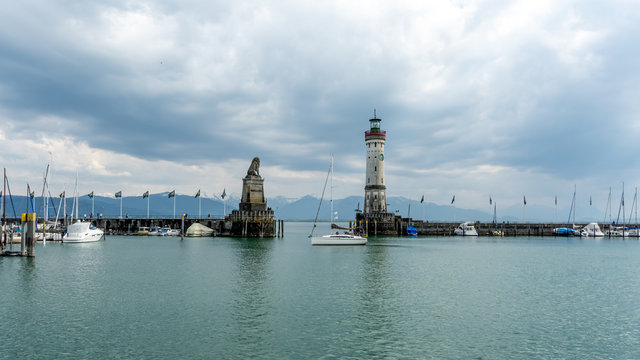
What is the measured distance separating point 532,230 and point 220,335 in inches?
5901

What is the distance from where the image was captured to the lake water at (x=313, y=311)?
2394 cm

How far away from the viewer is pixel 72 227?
93.6m

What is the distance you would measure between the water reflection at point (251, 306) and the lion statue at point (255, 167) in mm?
56640

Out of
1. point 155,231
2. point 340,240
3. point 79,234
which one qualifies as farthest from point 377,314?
point 155,231

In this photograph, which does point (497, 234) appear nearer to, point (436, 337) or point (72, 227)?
point (72, 227)

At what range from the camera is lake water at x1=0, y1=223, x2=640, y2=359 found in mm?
23938

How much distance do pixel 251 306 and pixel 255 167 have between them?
83687 millimetres

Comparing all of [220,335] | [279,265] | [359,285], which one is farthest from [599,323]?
[279,265]

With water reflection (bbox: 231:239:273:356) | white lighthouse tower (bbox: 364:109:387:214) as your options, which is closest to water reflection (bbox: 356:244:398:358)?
water reflection (bbox: 231:239:273:356)

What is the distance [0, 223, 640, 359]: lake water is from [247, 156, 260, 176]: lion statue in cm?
5756

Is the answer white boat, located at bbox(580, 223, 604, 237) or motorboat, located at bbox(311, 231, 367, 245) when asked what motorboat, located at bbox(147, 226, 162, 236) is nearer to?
motorboat, located at bbox(311, 231, 367, 245)

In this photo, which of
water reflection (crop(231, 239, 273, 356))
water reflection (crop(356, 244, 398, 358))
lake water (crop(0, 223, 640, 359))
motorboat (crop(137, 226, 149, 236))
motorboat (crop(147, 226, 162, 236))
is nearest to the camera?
lake water (crop(0, 223, 640, 359))

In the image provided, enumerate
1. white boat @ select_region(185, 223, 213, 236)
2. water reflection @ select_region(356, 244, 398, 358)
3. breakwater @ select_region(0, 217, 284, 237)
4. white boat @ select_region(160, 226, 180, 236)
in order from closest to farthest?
water reflection @ select_region(356, 244, 398, 358), breakwater @ select_region(0, 217, 284, 237), white boat @ select_region(185, 223, 213, 236), white boat @ select_region(160, 226, 180, 236)

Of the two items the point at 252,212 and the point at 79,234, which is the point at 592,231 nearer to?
the point at 252,212
